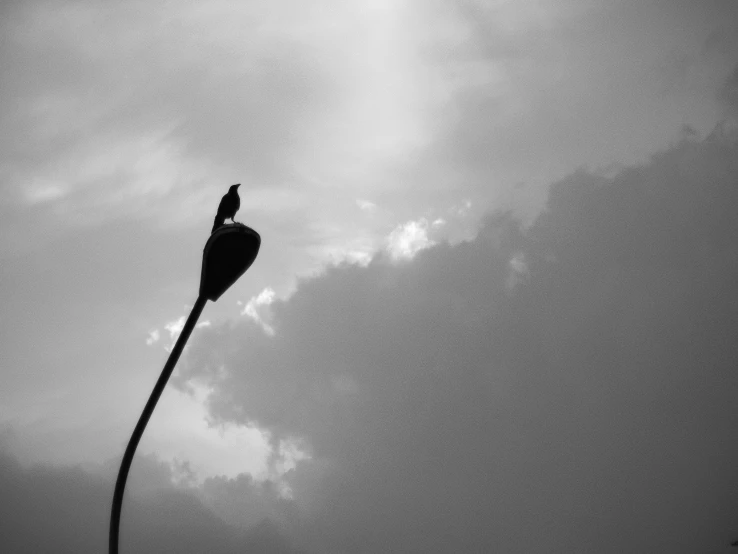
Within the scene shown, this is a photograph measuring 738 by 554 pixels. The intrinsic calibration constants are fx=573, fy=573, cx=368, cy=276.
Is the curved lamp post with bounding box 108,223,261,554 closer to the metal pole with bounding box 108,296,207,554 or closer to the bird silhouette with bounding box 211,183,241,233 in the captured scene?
the metal pole with bounding box 108,296,207,554

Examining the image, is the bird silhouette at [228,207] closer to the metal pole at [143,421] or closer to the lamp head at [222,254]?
the lamp head at [222,254]

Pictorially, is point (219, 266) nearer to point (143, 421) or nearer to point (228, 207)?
point (228, 207)

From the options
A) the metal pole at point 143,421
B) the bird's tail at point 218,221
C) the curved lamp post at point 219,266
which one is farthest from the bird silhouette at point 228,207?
the metal pole at point 143,421

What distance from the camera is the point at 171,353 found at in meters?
4.36

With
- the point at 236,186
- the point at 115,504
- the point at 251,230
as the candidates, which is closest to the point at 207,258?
the point at 251,230

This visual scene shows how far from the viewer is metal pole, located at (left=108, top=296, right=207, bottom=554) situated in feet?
14.2

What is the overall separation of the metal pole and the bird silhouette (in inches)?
33.3

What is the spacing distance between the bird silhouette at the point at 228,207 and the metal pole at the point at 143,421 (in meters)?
0.85

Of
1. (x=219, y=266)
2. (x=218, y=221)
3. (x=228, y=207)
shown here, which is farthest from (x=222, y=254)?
(x=228, y=207)

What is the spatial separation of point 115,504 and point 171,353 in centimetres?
173

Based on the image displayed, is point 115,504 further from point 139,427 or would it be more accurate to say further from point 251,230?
point 251,230

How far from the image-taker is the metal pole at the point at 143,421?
171 inches

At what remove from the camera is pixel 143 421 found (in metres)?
4.64

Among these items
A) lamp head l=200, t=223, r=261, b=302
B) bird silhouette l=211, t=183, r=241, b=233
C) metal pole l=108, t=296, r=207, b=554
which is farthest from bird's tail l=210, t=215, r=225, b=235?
metal pole l=108, t=296, r=207, b=554
